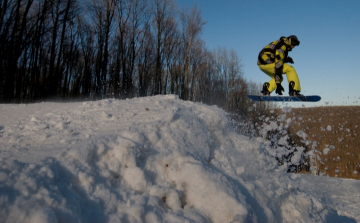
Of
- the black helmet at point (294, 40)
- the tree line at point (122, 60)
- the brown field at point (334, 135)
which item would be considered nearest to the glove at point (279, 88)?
the black helmet at point (294, 40)

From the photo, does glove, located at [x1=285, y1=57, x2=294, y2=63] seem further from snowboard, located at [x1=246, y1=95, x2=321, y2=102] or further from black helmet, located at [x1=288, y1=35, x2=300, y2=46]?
snowboard, located at [x1=246, y1=95, x2=321, y2=102]

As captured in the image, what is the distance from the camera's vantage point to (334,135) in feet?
32.7

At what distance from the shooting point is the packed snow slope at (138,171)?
174 centimetres

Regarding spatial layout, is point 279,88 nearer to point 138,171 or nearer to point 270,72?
point 270,72

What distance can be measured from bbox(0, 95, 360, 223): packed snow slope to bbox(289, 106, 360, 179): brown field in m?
5.77

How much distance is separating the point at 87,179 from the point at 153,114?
146 cm

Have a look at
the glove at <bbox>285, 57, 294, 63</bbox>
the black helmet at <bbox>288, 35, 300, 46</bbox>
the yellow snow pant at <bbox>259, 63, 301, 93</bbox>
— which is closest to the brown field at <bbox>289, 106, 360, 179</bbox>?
the yellow snow pant at <bbox>259, 63, 301, 93</bbox>

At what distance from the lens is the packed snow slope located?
1.74 metres

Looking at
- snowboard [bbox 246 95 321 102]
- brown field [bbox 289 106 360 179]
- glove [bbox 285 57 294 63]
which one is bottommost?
brown field [bbox 289 106 360 179]

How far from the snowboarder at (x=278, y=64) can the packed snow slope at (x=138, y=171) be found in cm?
276

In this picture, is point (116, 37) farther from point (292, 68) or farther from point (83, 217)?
point (83, 217)

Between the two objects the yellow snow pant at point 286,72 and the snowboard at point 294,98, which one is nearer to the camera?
the yellow snow pant at point 286,72

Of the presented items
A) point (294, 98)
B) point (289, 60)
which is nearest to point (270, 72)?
point (289, 60)

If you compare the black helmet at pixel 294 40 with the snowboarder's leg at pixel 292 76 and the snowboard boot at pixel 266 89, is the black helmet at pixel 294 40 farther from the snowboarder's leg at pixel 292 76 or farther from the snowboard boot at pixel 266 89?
the snowboard boot at pixel 266 89
